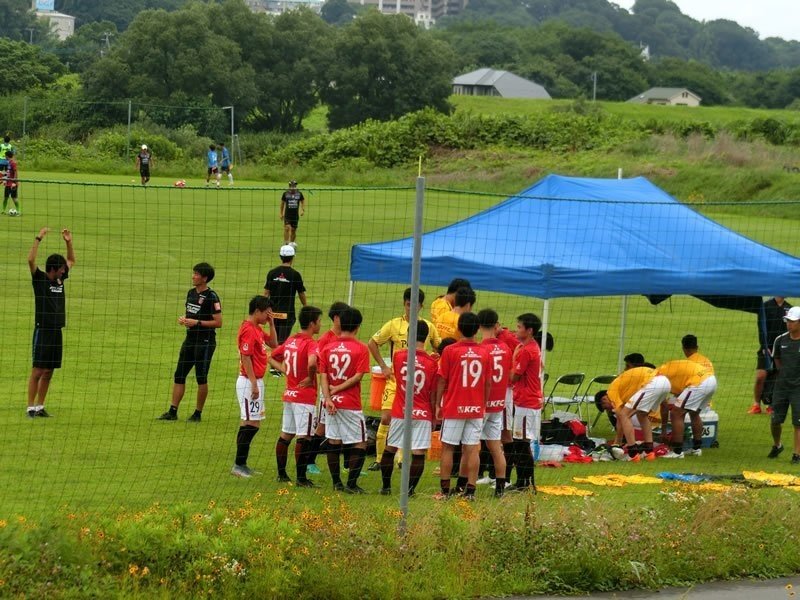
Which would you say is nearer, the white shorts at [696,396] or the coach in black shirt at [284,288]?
the white shorts at [696,396]

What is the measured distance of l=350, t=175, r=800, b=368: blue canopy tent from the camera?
13312 mm

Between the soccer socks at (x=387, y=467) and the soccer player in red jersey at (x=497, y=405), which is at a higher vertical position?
the soccer player in red jersey at (x=497, y=405)

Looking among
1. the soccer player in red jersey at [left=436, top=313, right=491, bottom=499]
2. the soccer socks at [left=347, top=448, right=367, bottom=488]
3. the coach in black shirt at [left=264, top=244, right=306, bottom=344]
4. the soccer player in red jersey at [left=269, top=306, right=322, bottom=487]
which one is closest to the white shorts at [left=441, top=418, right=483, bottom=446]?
the soccer player in red jersey at [left=436, top=313, right=491, bottom=499]

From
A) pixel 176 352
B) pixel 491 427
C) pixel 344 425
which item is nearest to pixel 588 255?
pixel 491 427

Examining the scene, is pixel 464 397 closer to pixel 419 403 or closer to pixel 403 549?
pixel 419 403

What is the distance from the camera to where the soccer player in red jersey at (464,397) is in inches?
431

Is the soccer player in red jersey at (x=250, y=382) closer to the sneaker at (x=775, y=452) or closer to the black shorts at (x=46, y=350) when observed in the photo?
the black shorts at (x=46, y=350)

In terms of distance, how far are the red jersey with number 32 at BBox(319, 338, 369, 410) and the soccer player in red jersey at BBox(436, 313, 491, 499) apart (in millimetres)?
746

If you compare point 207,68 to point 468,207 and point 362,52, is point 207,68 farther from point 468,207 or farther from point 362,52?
point 468,207

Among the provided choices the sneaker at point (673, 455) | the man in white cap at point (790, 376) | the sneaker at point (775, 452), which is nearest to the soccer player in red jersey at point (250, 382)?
the sneaker at point (673, 455)

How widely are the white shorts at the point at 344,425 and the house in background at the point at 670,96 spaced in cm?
12074

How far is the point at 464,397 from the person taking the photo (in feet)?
35.9

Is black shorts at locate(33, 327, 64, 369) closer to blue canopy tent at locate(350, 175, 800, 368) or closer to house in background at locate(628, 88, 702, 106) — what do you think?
blue canopy tent at locate(350, 175, 800, 368)

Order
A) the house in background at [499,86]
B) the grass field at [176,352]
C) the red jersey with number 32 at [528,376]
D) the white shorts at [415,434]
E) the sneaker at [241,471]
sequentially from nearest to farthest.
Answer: the grass field at [176,352] < the white shorts at [415,434] < the sneaker at [241,471] < the red jersey with number 32 at [528,376] < the house in background at [499,86]
